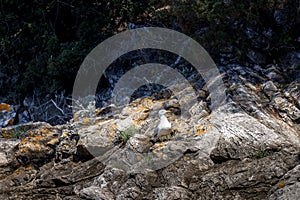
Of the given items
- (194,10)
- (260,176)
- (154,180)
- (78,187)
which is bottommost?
(78,187)

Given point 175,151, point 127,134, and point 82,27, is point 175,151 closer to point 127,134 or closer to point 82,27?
point 127,134

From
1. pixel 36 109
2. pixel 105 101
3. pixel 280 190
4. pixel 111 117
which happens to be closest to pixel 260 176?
pixel 280 190

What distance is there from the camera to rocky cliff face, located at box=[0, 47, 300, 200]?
20.0ft

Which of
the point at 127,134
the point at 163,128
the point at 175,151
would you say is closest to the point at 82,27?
the point at 127,134

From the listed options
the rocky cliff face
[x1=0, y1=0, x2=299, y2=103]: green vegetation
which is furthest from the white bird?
[x1=0, y1=0, x2=299, y2=103]: green vegetation

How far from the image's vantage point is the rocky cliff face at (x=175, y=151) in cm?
609

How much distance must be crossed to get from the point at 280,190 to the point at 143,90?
4.85 meters

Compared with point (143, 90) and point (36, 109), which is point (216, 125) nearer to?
point (143, 90)

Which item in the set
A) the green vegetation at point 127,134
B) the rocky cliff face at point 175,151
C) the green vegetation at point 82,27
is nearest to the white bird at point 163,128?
the rocky cliff face at point 175,151

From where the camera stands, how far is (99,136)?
7.86 m

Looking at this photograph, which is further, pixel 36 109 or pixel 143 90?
pixel 36 109

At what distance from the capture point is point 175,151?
275 inches

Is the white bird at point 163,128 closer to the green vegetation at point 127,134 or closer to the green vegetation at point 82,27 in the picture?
the green vegetation at point 127,134

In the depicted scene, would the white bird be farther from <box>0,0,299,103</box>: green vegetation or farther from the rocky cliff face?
<box>0,0,299,103</box>: green vegetation
